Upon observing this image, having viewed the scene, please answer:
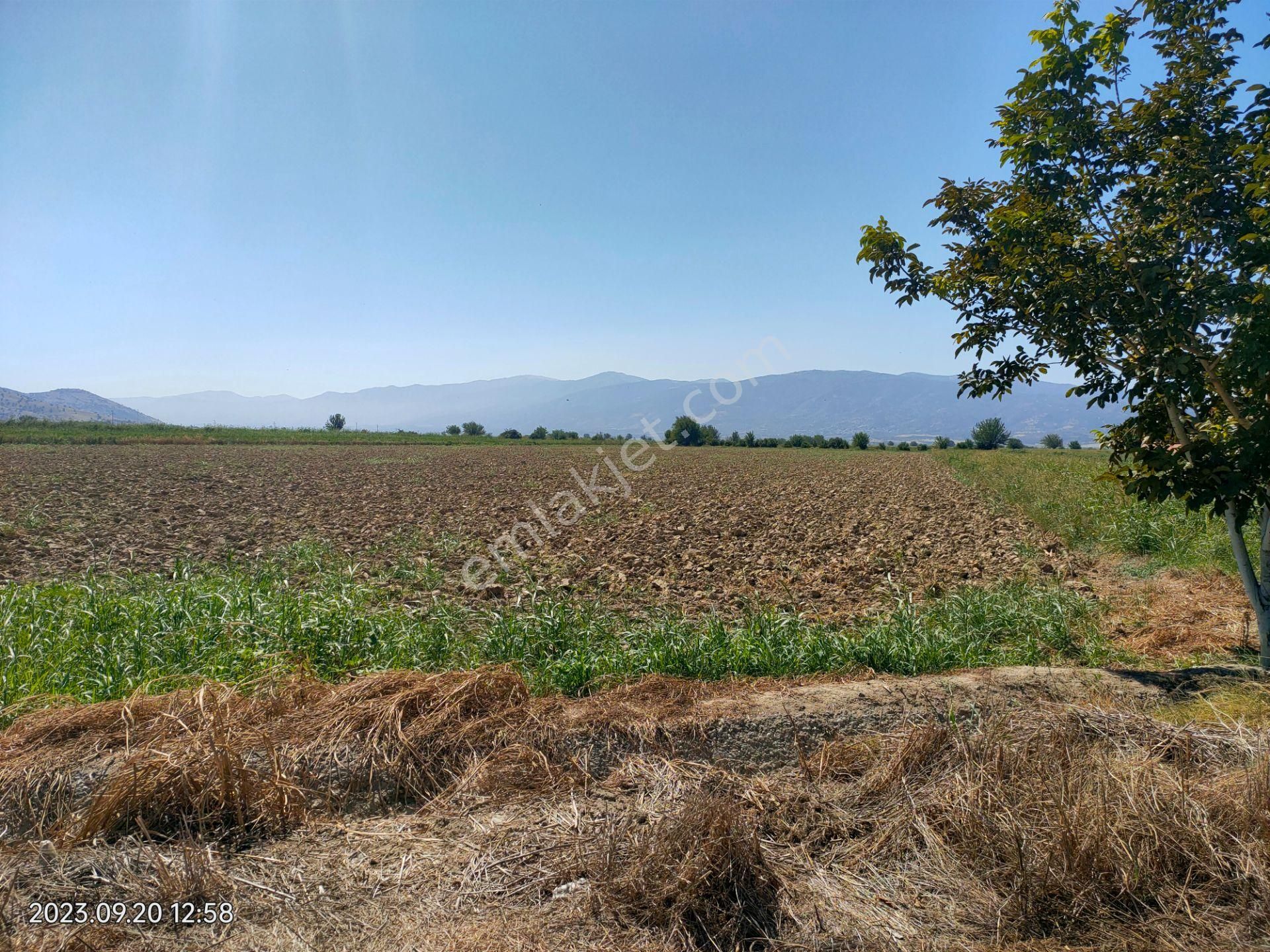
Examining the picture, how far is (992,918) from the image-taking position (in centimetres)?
226

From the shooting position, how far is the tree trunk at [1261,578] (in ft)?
14.5

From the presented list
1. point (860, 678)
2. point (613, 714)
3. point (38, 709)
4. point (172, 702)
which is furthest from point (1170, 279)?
point (38, 709)

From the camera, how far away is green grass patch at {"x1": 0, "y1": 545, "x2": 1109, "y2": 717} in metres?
4.62

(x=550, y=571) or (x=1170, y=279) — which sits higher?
(x=1170, y=279)

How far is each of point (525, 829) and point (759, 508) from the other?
15433mm

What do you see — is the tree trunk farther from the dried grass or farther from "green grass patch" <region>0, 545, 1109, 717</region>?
the dried grass

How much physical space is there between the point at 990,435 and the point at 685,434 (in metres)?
38.3

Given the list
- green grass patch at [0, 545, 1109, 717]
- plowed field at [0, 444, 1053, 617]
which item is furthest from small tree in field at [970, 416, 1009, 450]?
green grass patch at [0, 545, 1109, 717]

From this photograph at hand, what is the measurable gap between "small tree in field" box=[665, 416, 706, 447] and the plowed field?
41.7m

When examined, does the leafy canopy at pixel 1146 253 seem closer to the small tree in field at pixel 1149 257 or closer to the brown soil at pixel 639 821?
the small tree in field at pixel 1149 257

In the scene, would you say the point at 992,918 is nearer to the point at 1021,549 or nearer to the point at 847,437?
the point at 1021,549

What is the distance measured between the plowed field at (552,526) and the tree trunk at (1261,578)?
3.71 m

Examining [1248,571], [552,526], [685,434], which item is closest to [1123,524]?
[1248,571]
